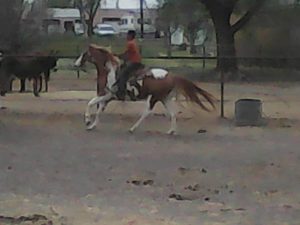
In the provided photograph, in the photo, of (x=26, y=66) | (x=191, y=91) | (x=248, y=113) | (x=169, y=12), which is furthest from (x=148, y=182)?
(x=169, y=12)

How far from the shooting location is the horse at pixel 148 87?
17609mm

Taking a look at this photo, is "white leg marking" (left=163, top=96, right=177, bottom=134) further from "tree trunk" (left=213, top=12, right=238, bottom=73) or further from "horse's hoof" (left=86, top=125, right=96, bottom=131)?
"tree trunk" (left=213, top=12, right=238, bottom=73)

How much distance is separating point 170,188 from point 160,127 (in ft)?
26.6

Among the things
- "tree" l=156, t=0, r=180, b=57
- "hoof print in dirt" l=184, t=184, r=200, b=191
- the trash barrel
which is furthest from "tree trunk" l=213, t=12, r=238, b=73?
"hoof print in dirt" l=184, t=184, r=200, b=191

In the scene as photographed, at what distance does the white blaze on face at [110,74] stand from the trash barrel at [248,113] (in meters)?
3.13

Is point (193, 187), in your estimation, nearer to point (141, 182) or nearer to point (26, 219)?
point (141, 182)

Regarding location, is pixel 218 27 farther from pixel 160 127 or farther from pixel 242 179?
pixel 242 179

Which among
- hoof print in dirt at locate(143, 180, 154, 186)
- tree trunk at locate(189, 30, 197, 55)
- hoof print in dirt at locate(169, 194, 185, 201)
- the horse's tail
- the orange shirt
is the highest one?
the orange shirt

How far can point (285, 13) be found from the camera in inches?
1639

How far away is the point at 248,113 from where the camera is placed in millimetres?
19719

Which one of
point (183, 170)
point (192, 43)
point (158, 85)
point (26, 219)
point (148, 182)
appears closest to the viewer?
point (26, 219)

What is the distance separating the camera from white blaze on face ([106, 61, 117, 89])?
717 inches

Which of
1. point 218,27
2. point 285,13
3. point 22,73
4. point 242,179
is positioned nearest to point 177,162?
point 242,179

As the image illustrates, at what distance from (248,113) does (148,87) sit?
2.94 meters
